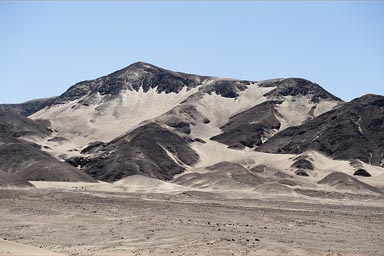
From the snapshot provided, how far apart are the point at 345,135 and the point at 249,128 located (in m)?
33.9

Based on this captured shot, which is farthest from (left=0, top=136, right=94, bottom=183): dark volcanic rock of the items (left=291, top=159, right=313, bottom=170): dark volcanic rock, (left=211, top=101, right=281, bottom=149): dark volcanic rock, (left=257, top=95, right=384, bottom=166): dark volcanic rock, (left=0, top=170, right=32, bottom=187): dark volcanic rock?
(left=257, top=95, right=384, bottom=166): dark volcanic rock

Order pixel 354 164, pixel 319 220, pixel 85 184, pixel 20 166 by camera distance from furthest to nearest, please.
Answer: pixel 354 164, pixel 20 166, pixel 85 184, pixel 319 220

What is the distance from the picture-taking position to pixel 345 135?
154750 millimetres

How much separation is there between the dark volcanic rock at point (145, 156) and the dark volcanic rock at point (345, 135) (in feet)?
91.2

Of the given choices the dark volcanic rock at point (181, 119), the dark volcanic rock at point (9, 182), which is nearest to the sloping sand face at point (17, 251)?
the dark volcanic rock at point (9, 182)

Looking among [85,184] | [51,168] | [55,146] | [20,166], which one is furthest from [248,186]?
[55,146]

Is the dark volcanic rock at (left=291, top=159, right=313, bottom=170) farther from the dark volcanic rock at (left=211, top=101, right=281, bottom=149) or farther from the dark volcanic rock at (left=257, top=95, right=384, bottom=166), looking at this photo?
the dark volcanic rock at (left=211, top=101, right=281, bottom=149)

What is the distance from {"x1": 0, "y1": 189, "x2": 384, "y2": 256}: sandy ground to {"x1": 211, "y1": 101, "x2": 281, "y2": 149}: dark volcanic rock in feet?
343

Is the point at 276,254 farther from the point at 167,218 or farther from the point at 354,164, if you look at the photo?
the point at 354,164

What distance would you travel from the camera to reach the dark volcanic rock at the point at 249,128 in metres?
169

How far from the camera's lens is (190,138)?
534ft

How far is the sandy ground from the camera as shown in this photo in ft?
113

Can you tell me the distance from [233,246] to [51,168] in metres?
80.6

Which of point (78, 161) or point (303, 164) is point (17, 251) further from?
point (78, 161)
